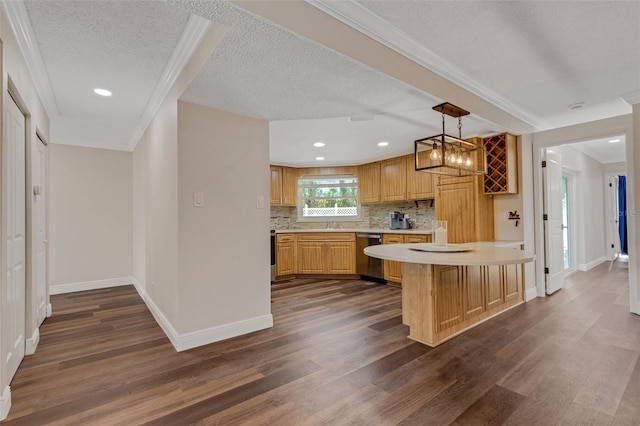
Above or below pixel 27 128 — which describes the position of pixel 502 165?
below

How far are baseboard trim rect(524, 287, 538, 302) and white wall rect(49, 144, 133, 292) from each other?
591 centimetres

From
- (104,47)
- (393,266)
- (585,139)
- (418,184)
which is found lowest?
(393,266)

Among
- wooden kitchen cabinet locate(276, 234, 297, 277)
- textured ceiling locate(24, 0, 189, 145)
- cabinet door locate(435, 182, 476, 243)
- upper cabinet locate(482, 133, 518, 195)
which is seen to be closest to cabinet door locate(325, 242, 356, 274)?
wooden kitchen cabinet locate(276, 234, 297, 277)

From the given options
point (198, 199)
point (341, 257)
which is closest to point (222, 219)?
point (198, 199)

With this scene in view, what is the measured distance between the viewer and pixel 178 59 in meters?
2.35

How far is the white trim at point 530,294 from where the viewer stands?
3.94 metres

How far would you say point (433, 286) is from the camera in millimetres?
2637

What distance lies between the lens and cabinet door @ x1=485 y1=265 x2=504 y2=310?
329cm

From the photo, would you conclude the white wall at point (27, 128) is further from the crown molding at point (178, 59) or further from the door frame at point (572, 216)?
the door frame at point (572, 216)

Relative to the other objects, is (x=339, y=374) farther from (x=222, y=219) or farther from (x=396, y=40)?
(x=396, y=40)

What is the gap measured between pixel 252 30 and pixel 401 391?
230 cm

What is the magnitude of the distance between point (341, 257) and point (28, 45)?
4.58 metres

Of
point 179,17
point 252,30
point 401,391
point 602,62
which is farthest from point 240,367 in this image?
point 602,62

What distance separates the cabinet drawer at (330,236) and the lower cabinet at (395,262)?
0.68m
